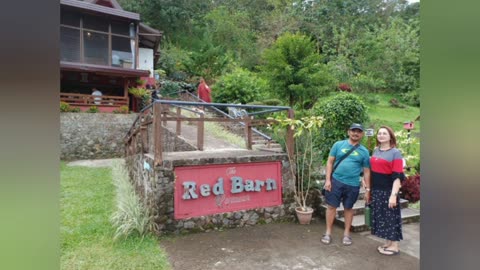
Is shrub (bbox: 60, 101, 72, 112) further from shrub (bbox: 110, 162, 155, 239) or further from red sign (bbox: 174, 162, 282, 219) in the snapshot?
red sign (bbox: 174, 162, 282, 219)

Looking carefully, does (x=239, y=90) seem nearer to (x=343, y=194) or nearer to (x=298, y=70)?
(x=298, y=70)

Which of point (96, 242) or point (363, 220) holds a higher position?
point (363, 220)

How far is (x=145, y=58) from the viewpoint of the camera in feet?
57.6

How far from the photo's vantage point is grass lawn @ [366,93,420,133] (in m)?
15.6

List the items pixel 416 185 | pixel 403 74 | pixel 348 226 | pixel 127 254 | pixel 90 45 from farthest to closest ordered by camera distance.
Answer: pixel 403 74 → pixel 90 45 → pixel 416 185 → pixel 348 226 → pixel 127 254

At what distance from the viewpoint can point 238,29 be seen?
23438 mm

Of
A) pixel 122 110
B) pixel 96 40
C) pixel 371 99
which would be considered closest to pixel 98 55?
pixel 96 40

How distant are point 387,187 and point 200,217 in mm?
2504

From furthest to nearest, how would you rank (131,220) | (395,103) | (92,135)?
(395,103), (92,135), (131,220)

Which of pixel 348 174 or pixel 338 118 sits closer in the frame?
pixel 348 174

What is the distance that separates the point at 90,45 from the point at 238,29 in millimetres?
12263

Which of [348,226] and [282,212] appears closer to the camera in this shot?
[348,226]
